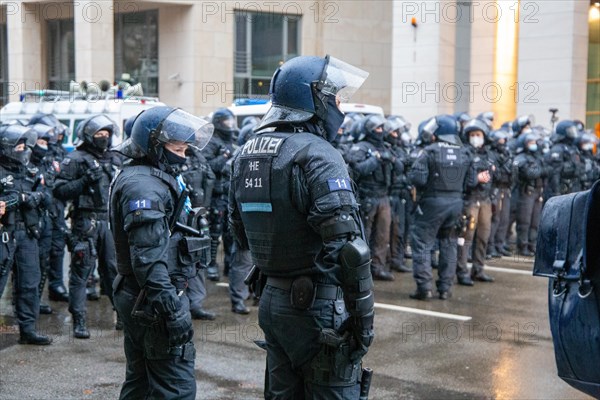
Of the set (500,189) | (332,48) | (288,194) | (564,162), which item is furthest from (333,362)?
(332,48)

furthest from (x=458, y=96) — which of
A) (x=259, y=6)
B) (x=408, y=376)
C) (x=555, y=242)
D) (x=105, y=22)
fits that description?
(x=555, y=242)

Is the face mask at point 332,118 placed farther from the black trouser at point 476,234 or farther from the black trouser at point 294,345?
the black trouser at point 476,234

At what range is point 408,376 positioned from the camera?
6.66 metres

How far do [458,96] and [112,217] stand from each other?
18.8 meters

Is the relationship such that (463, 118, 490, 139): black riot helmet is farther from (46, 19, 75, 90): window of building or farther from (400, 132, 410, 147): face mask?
(46, 19, 75, 90): window of building

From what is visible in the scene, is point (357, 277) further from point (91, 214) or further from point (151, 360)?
point (91, 214)

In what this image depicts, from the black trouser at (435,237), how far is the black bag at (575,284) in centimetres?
655

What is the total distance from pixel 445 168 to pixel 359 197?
1624 millimetres

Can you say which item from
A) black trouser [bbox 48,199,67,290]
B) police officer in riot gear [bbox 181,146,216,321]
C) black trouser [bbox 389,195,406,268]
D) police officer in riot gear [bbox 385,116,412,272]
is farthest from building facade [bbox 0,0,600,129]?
black trouser [bbox 48,199,67,290]

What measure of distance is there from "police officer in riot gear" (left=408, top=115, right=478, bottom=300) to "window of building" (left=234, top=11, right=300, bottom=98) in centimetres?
1967

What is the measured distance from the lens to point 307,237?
393 centimetres

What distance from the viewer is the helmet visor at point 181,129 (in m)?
4.75

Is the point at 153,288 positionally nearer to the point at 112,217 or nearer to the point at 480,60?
the point at 112,217

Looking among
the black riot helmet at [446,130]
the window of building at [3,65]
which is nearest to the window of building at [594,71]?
the black riot helmet at [446,130]
